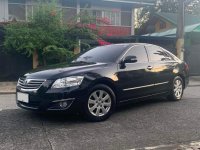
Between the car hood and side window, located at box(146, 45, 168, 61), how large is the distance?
5.26ft

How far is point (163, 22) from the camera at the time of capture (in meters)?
33.4

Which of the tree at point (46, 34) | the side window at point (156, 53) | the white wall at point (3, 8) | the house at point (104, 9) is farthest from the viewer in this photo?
the house at point (104, 9)

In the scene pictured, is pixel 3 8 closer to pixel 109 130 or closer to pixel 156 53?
pixel 156 53

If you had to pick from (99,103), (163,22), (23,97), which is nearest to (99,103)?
(99,103)

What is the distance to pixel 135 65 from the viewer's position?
22.5 ft

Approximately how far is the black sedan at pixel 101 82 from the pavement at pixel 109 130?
0.34 m

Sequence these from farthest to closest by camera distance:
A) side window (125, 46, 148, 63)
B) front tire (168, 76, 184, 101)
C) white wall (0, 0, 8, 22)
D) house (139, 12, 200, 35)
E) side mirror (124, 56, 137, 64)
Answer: house (139, 12, 200, 35)
white wall (0, 0, 8, 22)
front tire (168, 76, 184, 101)
side window (125, 46, 148, 63)
side mirror (124, 56, 137, 64)

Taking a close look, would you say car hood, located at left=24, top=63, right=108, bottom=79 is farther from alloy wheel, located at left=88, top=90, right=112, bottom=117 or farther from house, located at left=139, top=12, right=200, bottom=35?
house, located at left=139, top=12, right=200, bottom=35

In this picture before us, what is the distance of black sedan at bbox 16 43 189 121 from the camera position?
566cm

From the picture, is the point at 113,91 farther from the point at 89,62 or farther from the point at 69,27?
the point at 69,27

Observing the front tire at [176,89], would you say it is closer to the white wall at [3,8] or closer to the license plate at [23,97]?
the license plate at [23,97]

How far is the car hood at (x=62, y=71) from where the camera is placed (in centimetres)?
575

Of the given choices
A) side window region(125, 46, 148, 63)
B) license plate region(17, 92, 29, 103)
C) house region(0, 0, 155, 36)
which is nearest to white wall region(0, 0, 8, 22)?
house region(0, 0, 155, 36)

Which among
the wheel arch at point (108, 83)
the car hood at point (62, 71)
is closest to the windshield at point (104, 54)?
the car hood at point (62, 71)
